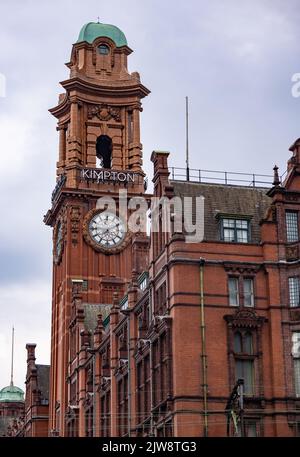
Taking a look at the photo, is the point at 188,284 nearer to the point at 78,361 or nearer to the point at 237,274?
the point at 237,274

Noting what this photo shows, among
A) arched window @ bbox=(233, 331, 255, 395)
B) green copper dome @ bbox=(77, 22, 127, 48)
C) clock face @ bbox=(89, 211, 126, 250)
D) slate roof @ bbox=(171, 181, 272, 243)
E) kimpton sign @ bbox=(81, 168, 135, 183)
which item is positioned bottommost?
arched window @ bbox=(233, 331, 255, 395)

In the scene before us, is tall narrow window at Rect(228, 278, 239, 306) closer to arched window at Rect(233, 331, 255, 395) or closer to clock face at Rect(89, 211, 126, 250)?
arched window at Rect(233, 331, 255, 395)

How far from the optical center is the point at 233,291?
73.6 metres

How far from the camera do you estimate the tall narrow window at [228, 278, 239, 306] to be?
73.1 m

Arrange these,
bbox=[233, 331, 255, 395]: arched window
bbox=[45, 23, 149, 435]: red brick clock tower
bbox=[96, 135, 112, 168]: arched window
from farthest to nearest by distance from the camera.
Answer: bbox=[96, 135, 112, 168]: arched window → bbox=[45, 23, 149, 435]: red brick clock tower → bbox=[233, 331, 255, 395]: arched window

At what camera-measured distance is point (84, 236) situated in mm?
122438

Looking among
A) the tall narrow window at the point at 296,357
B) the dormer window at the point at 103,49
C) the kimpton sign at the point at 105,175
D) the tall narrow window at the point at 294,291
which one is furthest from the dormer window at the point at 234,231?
the dormer window at the point at 103,49

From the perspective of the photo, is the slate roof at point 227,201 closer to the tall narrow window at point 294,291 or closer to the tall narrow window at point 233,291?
the tall narrow window at point 233,291

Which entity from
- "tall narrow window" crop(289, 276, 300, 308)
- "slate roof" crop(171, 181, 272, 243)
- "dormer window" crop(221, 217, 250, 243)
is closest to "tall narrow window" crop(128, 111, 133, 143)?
"slate roof" crop(171, 181, 272, 243)

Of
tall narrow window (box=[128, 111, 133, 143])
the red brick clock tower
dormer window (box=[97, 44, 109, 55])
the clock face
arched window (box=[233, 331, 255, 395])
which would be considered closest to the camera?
arched window (box=[233, 331, 255, 395])

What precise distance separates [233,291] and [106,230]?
51511mm

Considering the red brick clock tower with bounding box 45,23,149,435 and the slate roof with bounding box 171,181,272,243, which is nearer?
the slate roof with bounding box 171,181,272,243

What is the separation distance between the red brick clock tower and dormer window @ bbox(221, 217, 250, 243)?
133 feet
